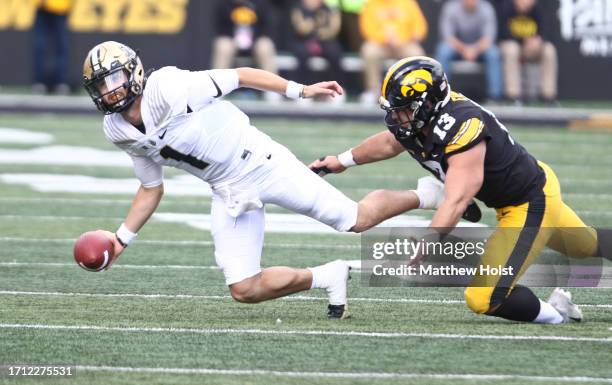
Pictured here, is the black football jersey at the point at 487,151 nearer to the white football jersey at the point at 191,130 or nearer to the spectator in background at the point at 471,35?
the white football jersey at the point at 191,130

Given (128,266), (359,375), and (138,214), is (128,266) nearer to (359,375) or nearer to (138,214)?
(138,214)

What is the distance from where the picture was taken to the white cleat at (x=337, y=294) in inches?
238

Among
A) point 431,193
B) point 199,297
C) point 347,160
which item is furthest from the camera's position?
point 199,297

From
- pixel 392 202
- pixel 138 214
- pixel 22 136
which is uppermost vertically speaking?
pixel 392 202

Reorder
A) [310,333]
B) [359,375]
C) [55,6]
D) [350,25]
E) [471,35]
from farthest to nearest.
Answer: [350,25] → [55,6] → [471,35] → [310,333] → [359,375]

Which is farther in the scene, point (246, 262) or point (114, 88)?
point (246, 262)

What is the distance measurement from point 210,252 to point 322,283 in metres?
2.13

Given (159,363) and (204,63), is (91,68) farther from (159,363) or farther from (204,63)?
(204,63)

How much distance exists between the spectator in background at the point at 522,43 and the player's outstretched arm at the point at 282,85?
1020 cm

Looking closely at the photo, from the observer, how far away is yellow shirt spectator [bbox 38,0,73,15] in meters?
15.9

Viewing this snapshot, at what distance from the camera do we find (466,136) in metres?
5.75

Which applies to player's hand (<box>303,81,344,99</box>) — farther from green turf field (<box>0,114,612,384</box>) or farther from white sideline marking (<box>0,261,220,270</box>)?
white sideline marking (<box>0,261,220,270</box>)

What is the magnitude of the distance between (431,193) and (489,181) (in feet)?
1.48

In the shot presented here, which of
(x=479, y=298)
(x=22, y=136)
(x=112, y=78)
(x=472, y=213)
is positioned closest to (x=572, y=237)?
(x=472, y=213)
